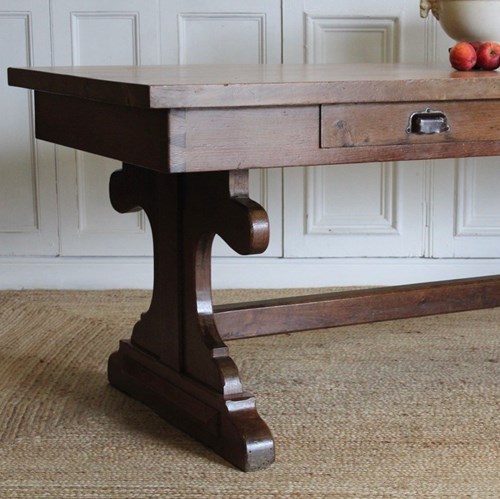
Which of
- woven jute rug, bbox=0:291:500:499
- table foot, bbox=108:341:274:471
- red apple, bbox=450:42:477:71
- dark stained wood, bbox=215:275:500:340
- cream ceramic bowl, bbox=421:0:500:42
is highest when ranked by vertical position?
cream ceramic bowl, bbox=421:0:500:42

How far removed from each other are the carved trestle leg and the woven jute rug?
0.05 metres

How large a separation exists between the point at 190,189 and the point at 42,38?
1.44m

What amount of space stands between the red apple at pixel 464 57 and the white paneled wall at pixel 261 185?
0.96 metres

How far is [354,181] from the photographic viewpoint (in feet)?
11.1

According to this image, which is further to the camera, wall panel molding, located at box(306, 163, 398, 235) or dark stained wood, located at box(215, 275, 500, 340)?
wall panel molding, located at box(306, 163, 398, 235)

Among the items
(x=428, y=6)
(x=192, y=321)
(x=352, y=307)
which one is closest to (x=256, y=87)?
(x=192, y=321)

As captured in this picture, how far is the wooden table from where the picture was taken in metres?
1.79

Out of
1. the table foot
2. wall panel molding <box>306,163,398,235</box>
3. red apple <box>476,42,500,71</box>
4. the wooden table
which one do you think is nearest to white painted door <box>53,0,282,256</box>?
wall panel molding <box>306,163,398,235</box>

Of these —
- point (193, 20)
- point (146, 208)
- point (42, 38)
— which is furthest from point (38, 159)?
point (146, 208)

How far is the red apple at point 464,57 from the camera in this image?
7.59 ft

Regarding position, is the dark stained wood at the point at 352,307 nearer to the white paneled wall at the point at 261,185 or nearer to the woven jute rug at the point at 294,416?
the woven jute rug at the point at 294,416

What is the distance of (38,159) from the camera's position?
336cm

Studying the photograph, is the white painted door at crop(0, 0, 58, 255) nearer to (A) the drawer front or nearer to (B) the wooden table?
(B) the wooden table

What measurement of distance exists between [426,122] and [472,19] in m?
0.77
